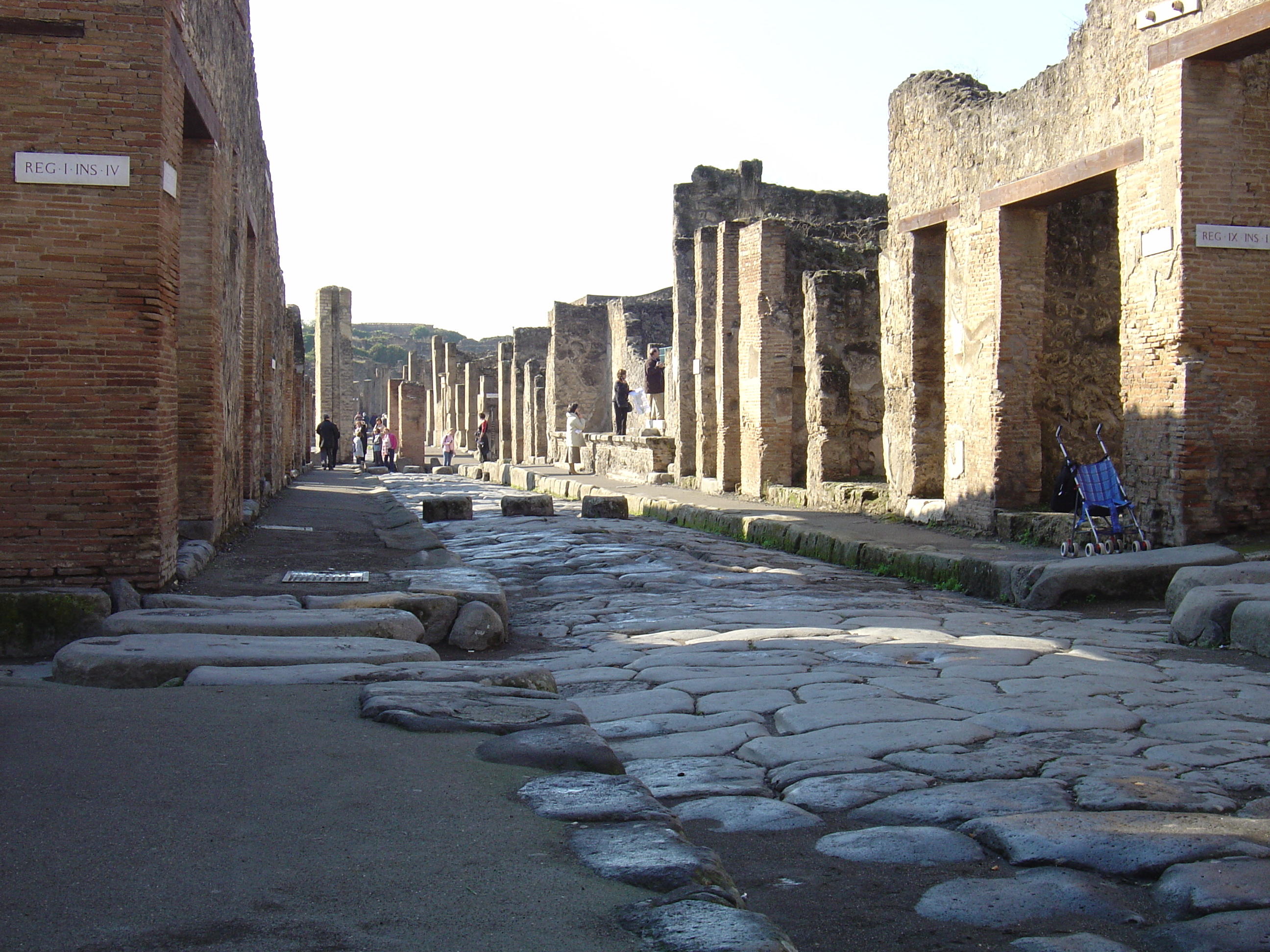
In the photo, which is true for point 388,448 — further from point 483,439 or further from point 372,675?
point 372,675

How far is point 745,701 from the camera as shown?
4.17m

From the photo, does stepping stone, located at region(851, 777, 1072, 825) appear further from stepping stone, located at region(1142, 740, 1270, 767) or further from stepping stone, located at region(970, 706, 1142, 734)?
stepping stone, located at region(970, 706, 1142, 734)

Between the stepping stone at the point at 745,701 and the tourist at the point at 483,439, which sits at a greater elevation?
the tourist at the point at 483,439

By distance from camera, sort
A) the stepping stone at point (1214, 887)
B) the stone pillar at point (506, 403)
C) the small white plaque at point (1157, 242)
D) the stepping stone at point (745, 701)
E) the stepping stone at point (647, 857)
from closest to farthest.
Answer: the stepping stone at point (647, 857) < the stepping stone at point (1214, 887) < the stepping stone at point (745, 701) < the small white plaque at point (1157, 242) < the stone pillar at point (506, 403)

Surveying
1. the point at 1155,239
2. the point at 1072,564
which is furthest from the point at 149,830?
the point at 1155,239

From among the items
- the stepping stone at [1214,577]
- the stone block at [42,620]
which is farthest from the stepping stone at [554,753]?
the stepping stone at [1214,577]

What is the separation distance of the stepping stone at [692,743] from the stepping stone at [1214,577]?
3.13m

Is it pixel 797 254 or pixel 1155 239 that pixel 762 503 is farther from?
pixel 1155 239

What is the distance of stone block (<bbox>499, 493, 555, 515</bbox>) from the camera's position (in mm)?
13539

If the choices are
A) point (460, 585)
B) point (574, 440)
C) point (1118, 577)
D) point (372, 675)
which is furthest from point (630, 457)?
point (372, 675)

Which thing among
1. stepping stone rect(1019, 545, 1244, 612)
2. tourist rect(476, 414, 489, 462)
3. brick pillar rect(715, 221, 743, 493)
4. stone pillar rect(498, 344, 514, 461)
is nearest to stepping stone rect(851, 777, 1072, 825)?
stepping stone rect(1019, 545, 1244, 612)

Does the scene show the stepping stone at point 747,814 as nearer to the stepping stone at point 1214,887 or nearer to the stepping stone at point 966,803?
the stepping stone at point 966,803

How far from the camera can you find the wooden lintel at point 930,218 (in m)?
10.8

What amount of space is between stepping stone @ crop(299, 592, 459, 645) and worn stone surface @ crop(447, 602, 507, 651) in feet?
0.17
